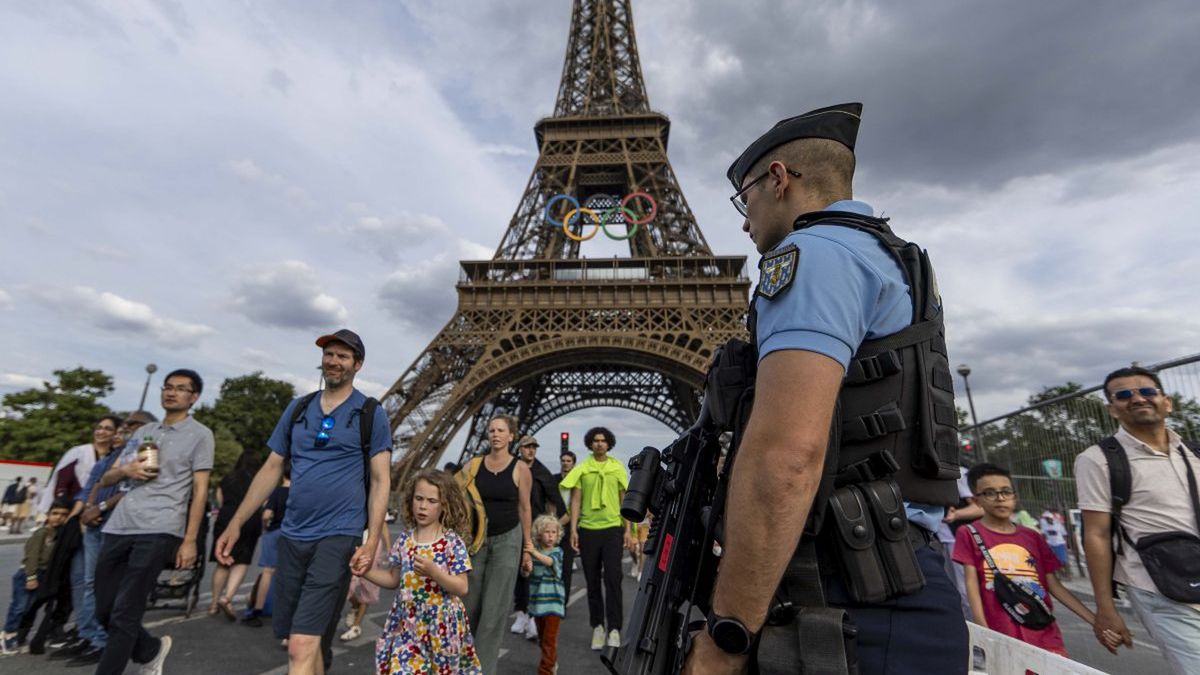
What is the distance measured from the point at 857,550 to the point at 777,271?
0.61m

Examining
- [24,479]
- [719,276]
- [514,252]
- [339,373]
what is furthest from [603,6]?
[339,373]

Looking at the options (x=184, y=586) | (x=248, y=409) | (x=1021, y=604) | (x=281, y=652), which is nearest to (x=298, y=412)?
(x=281, y=652)

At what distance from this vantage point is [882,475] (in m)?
1.26

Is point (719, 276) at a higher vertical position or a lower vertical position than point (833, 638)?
higher

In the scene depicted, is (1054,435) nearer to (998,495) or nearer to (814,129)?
(998,495)

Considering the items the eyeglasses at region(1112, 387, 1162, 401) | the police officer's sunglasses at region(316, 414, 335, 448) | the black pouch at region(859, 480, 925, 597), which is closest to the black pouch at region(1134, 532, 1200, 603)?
the eyeglasses at region(1112, 387, 1162, 401)

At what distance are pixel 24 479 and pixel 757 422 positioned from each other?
22463 millimetres

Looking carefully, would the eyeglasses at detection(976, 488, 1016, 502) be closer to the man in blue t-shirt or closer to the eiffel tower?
the man in blue t-shirt

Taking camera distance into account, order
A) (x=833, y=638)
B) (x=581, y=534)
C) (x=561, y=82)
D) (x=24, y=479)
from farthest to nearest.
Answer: (x=561, y=82) < (x=24, y=479) < (x=581, y=534) < (x=833, y=638)

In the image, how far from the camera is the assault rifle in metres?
1.32

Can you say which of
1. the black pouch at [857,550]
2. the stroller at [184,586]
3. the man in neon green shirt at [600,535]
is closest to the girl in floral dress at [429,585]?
the man in neon green shirt at [600,535]

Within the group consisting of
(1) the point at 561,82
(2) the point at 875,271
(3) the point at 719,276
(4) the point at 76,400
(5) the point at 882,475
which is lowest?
(5) the point at 882,475

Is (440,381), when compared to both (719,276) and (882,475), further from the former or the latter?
(882,475)

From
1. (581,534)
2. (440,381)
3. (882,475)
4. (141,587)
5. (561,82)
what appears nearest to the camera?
(882,475)
